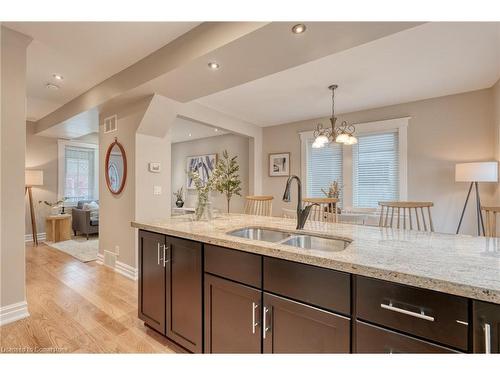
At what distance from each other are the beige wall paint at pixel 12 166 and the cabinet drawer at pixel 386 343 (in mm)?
2698

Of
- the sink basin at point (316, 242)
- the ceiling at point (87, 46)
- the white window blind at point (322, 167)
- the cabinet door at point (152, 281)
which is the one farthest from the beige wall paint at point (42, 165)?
the sink basin at point (316, 242)

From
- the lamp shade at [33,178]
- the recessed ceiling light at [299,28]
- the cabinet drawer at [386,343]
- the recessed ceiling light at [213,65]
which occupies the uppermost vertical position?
the recessed ceiling light at [213,65]

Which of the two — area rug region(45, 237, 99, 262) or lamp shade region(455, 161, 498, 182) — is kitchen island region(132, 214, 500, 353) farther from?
area rug region(45, 237, 99, 262)

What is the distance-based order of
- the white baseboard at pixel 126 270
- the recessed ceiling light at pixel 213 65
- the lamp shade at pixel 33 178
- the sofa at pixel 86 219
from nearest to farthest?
the recessed ceiling light at pixel 213 65, the white baseboard at pixel 126 270, the lamp shade at pixel 33 178, the sofa at pixel 86 219

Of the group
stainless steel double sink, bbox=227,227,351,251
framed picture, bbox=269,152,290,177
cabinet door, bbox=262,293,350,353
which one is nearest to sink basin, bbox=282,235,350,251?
stainless steel double sink, bbox=227,227,351,251

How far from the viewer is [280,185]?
5438 millimetres

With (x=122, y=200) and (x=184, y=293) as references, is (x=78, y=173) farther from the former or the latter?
(x=184, y=293)

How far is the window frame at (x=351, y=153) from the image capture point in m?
4.09

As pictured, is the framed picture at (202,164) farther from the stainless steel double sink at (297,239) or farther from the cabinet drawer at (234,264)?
the cabinet drawer at (234,264)

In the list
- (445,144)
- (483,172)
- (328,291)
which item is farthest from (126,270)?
(445,144)

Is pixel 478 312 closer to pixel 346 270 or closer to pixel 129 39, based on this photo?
pixel 346 270

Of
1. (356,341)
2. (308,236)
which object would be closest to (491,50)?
(308,236)

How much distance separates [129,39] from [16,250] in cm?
212

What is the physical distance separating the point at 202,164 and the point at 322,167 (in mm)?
3339
